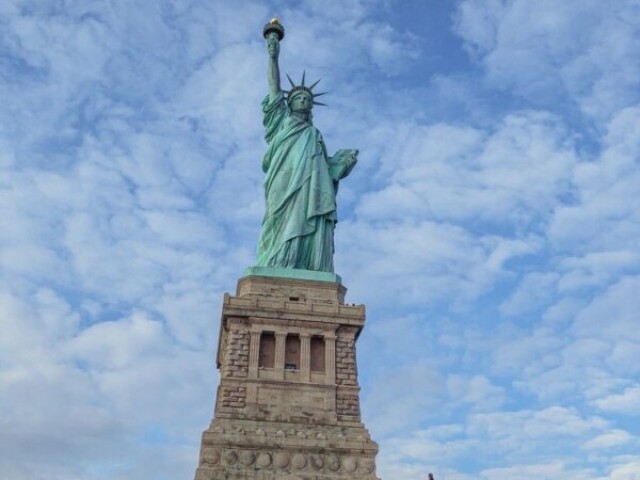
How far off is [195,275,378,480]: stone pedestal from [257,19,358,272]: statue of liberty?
1954 millimetres

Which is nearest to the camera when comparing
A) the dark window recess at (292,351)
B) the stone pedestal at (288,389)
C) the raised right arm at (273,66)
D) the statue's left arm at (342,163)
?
the stone pedestal at (288,389)

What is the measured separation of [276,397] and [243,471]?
3130 millimetres

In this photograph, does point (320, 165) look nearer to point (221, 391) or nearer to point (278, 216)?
point (278, 216)

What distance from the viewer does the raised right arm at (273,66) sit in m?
36.7

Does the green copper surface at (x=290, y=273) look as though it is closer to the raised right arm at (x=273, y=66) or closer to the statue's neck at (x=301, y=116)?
the statue's neck at (x=301, y=116)

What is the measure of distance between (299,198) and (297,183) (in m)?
0.72

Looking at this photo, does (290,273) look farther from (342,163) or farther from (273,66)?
(273,66)

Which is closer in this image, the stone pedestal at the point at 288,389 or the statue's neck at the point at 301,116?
the stone pedestal at the point at 288,389

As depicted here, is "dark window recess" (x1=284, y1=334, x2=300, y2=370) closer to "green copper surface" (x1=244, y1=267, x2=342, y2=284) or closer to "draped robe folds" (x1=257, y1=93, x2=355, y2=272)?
"green copper surface" (x1=244, y1=267, x2=342, y2=284)

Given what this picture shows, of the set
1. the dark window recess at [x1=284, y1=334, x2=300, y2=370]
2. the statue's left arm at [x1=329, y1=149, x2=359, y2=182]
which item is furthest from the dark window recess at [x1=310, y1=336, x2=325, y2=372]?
the statue's left arm at [x1=329, y1=149, x2=359, y2=182]

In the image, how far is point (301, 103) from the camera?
35.8 metres

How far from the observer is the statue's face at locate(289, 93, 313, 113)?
3581 cm

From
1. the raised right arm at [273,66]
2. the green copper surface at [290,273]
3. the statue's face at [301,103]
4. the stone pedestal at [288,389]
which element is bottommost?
the stone pedestal at [288,389]

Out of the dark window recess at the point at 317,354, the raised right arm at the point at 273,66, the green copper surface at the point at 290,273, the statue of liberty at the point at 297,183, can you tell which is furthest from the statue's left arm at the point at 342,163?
the dark window recess at the point at 317,354
